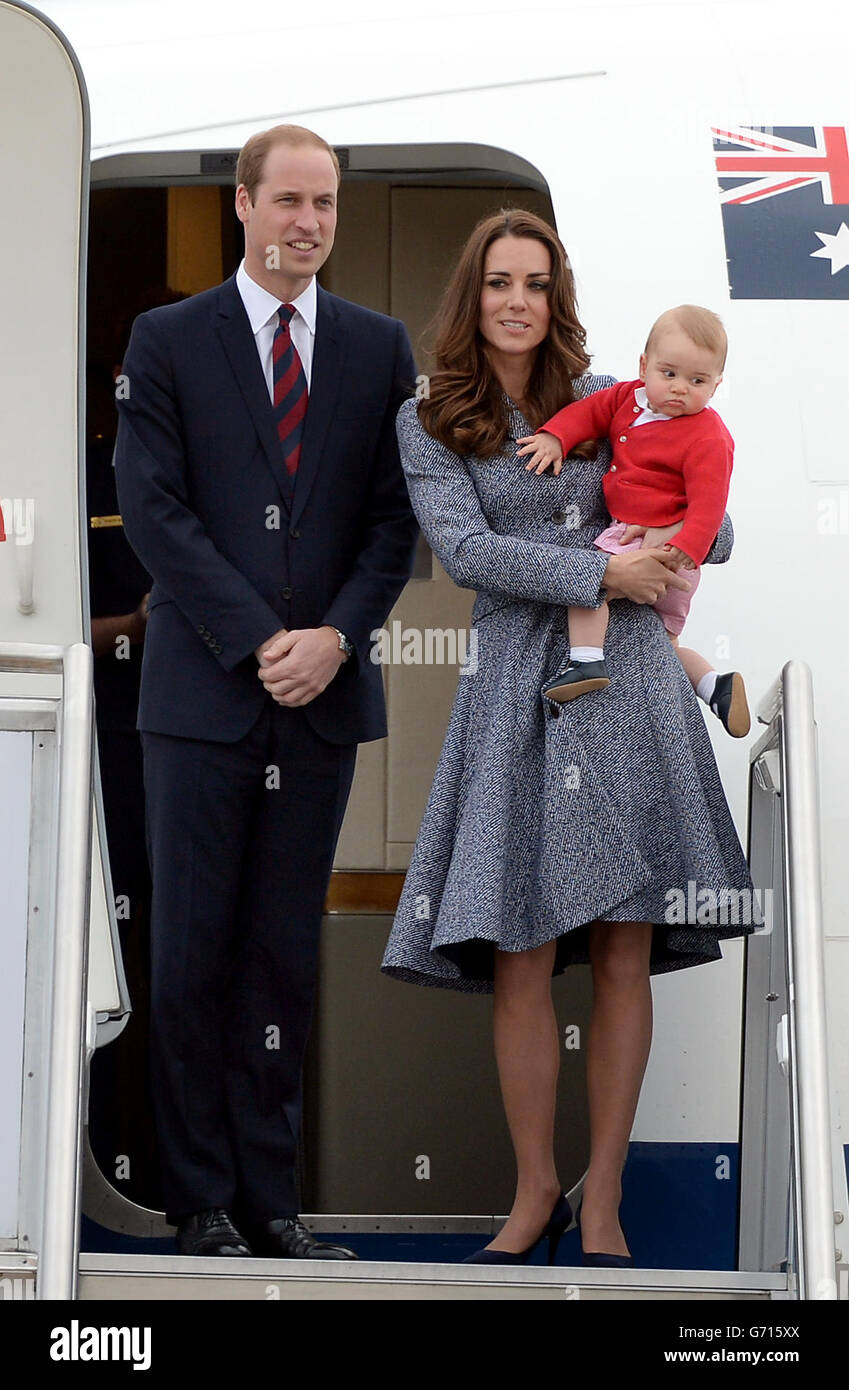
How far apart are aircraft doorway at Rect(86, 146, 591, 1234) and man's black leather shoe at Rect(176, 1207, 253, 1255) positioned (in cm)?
85

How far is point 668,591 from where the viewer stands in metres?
3.18

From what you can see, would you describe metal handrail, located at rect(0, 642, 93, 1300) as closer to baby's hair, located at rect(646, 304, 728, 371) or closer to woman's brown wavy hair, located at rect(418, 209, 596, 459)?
woman's brown wavy hair, located at rect(418, 209, 596, 459)

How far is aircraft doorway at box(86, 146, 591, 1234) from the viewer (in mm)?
4164

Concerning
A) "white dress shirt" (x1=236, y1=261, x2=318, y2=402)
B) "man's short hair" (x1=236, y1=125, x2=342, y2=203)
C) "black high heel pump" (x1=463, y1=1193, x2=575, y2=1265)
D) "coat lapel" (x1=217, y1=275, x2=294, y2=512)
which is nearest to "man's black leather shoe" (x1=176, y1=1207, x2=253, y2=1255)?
"black high heel pump" (x1=463, y1=1193, x2=575, y2=1265)

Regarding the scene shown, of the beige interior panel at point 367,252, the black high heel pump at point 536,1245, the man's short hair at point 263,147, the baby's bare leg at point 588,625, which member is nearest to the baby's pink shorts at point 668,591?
the baby's bare leg at point 588,625

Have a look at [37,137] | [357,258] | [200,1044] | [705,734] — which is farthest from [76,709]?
[357,258]

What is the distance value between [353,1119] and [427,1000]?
343mm

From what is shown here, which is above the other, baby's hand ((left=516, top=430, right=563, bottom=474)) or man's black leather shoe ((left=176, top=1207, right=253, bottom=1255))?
baby's hand ((left=516, top=430, right=563, bottom=474))

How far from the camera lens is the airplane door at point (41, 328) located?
342 cm

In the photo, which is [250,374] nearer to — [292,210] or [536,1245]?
[292,210]

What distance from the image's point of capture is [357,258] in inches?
192

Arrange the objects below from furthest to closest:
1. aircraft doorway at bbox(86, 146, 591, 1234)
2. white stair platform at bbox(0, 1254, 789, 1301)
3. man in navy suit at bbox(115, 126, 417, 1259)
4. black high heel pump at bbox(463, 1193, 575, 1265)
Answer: aircraft doorway at bbox(86, 146, 591, 1234) < man in navy suit at bbox(115, 126, 417, 1259) < black high heel pump at bbox(463, 1193, 575, 1265) < white stair platform at bbox(0, 1254, 789, 1301)

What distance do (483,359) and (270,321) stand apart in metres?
0.50
